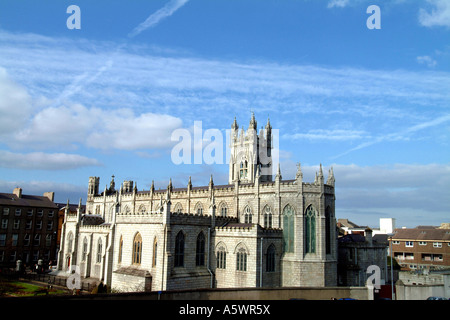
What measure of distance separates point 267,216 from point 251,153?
28825 mm

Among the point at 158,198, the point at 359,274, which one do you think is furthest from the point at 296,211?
the point at 158,198

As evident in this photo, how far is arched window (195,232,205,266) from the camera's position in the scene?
42062 millimetres

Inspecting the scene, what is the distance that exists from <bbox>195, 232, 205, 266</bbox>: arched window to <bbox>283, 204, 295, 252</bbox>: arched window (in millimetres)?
9457

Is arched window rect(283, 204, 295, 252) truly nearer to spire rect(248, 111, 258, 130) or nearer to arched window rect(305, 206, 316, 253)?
arched window rect(305, 206, 316, 253)

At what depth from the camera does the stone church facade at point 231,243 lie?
3959cm

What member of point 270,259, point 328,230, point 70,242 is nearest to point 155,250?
point 270,259

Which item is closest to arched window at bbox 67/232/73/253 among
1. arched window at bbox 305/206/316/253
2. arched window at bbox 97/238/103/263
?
arched window at bbox 97/238/103/263

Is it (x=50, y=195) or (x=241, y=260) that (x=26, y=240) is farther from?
(x=241, y=260)

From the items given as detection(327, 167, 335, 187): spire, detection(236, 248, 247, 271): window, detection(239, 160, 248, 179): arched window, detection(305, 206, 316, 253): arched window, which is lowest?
detection(236, 248, 247, 271): window

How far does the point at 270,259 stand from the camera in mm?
42062

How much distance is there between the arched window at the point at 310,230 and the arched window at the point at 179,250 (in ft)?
46.3

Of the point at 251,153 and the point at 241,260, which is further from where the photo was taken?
the point at 251,153

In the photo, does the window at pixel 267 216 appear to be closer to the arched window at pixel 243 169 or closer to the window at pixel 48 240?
the arched window at pixel 243 169
